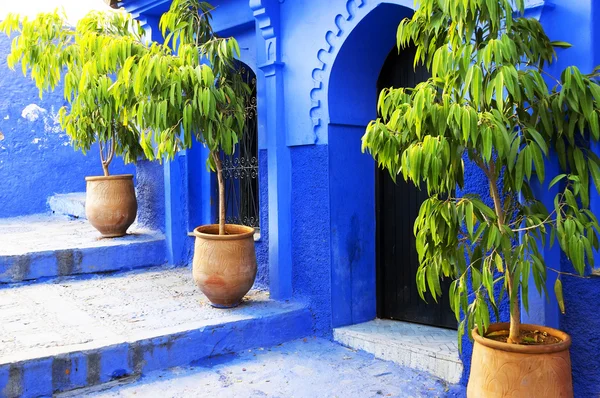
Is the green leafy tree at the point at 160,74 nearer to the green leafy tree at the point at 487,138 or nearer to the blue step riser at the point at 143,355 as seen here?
the blue step riser at the point at 143,355

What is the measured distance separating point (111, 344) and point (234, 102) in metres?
2.01

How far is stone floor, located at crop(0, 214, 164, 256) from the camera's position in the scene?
19.4 feet

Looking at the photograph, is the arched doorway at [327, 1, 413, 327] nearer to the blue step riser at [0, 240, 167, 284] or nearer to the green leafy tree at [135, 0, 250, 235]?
the green leafy tree at [135, 0, 250, 235]

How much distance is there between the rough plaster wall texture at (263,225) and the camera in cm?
523

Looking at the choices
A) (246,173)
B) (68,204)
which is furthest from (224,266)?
(68,204)

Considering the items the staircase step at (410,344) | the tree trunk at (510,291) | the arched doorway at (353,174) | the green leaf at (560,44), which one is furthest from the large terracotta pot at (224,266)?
the green leaf at (560,44)

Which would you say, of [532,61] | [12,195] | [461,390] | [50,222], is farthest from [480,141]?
[12,195]

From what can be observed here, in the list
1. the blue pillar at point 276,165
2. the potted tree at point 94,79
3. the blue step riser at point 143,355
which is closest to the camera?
the blue step riser at point 143,355

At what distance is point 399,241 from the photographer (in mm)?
4867

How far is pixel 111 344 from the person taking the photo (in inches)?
150

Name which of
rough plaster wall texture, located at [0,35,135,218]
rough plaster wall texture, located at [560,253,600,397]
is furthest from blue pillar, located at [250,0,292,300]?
rough plaster wall texture, located at [0,35,135,218]

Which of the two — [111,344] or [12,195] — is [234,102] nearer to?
[111,344]

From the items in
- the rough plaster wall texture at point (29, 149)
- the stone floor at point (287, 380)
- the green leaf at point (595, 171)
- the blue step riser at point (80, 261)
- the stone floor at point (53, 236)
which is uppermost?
the rough plaster wall texture at point (29, 149)

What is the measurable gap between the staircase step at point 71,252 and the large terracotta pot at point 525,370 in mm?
4191
